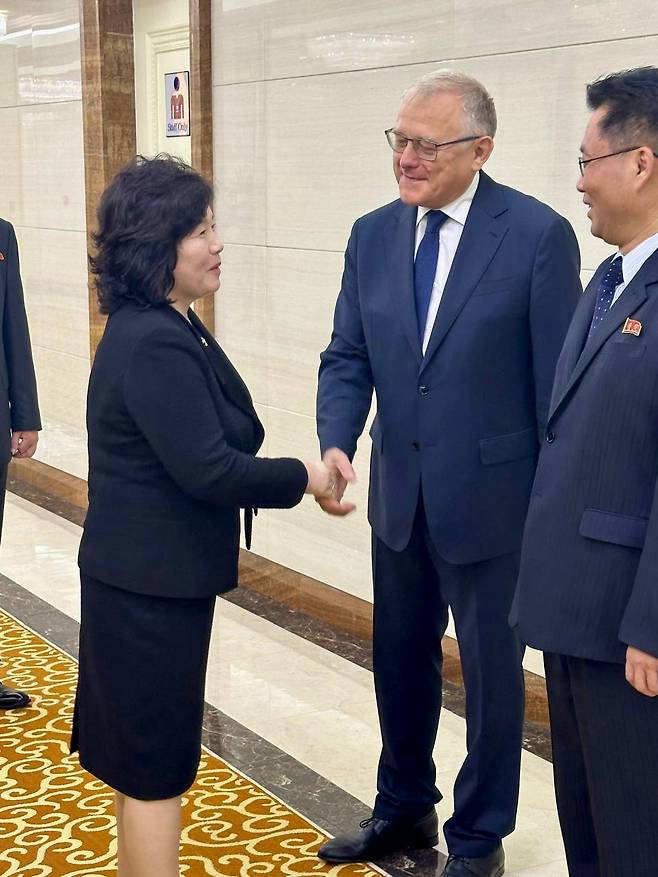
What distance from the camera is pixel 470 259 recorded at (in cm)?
289

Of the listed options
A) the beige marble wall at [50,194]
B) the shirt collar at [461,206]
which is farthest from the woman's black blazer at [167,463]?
the beige marble wall at [50,194]

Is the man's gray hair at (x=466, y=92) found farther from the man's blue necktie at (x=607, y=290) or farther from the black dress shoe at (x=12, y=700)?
the black dress shoe at (x=12, y=700)

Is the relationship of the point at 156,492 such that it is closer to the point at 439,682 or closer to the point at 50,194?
the point at 439,682

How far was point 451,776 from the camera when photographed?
3691 millimetres

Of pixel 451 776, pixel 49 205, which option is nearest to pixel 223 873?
pixel 451 776

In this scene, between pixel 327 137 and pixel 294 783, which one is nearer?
pixel 294 783

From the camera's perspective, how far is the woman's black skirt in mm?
2467

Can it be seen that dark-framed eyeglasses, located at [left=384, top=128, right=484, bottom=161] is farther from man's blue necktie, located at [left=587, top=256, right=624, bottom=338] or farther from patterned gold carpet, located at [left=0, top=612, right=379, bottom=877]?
Result: patterned gold carpet, located at [left=0, top=612, right=379, bottom=877]

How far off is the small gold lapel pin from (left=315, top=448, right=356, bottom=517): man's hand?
35.4 inches

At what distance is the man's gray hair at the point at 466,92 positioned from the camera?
287 cm

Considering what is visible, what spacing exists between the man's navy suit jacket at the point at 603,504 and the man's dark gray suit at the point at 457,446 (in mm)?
586

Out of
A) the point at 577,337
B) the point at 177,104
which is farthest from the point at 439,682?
the point at 177,104

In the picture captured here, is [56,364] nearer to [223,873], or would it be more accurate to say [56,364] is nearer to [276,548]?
[276,548]

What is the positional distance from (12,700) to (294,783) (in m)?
1.11
